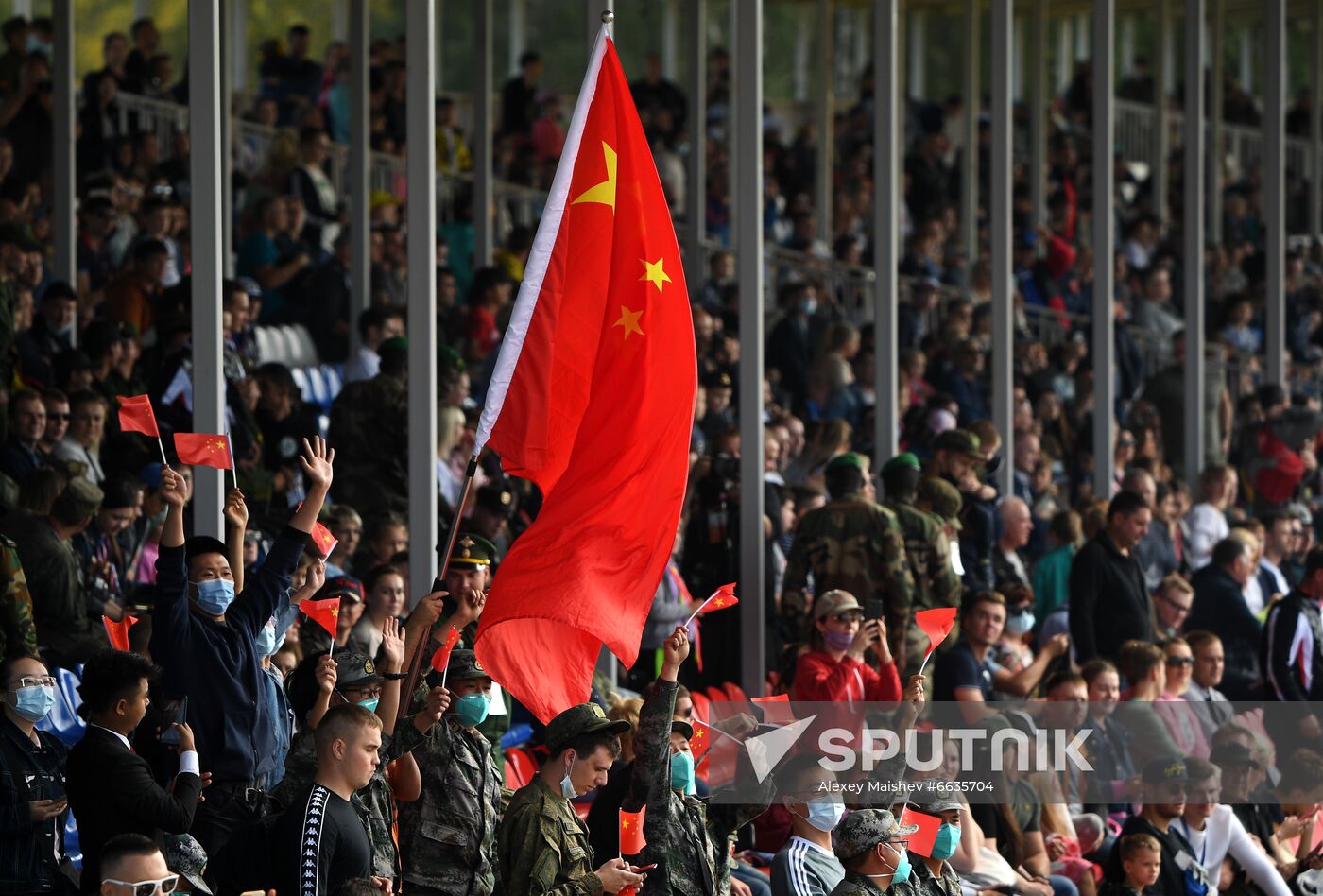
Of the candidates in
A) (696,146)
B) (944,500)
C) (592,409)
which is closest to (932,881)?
(592,409)

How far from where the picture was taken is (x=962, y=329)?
1950 centimetres

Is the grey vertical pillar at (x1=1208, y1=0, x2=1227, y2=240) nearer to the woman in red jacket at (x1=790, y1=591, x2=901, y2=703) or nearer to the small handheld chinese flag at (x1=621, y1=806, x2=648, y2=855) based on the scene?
the woman in red jacket at (x1=790, y1=591, x2=901, y2=703)

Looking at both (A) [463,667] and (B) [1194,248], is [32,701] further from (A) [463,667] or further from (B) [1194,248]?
(B) [1194,248]

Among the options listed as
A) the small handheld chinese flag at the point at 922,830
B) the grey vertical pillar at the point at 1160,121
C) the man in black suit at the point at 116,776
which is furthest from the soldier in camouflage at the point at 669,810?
the grey vertical pillar at the point at 1160,121

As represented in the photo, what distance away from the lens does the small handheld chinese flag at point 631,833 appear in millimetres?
9195

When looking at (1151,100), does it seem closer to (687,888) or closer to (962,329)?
(962,329)

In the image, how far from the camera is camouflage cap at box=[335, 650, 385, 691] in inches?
346

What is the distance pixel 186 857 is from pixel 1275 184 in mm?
13963

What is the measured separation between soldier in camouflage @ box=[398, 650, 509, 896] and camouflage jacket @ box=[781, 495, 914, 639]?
381 centimetres

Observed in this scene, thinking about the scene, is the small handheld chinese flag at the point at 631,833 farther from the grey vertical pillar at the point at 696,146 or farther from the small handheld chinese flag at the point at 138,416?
the grey vertical pillar at the point at 696,146

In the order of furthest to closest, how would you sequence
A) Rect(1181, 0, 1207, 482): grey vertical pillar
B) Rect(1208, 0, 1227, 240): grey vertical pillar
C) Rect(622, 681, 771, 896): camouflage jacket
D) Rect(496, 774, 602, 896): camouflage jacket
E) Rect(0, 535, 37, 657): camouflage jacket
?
Rect(1208, 0, 1227, 240): grey vertical pillar < Rect(1181, 0, 1207, 482): grey vertical pillar < Rect(0, 535, 37, 657): camouflage jacket < Rect(622, 681, 771, 896): camouflage jacket < Rect(496, 774, 602, 896): camouflage jacket

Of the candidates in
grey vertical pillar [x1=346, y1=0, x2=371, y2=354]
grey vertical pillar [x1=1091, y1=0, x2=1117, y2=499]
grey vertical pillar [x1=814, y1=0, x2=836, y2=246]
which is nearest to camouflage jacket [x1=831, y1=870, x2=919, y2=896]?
grey vertical pillar [x1=346, y1=0, x2=371, y2=354]

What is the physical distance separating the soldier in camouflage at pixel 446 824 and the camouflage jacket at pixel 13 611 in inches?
A: 60.8

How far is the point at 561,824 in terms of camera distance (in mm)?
8633
